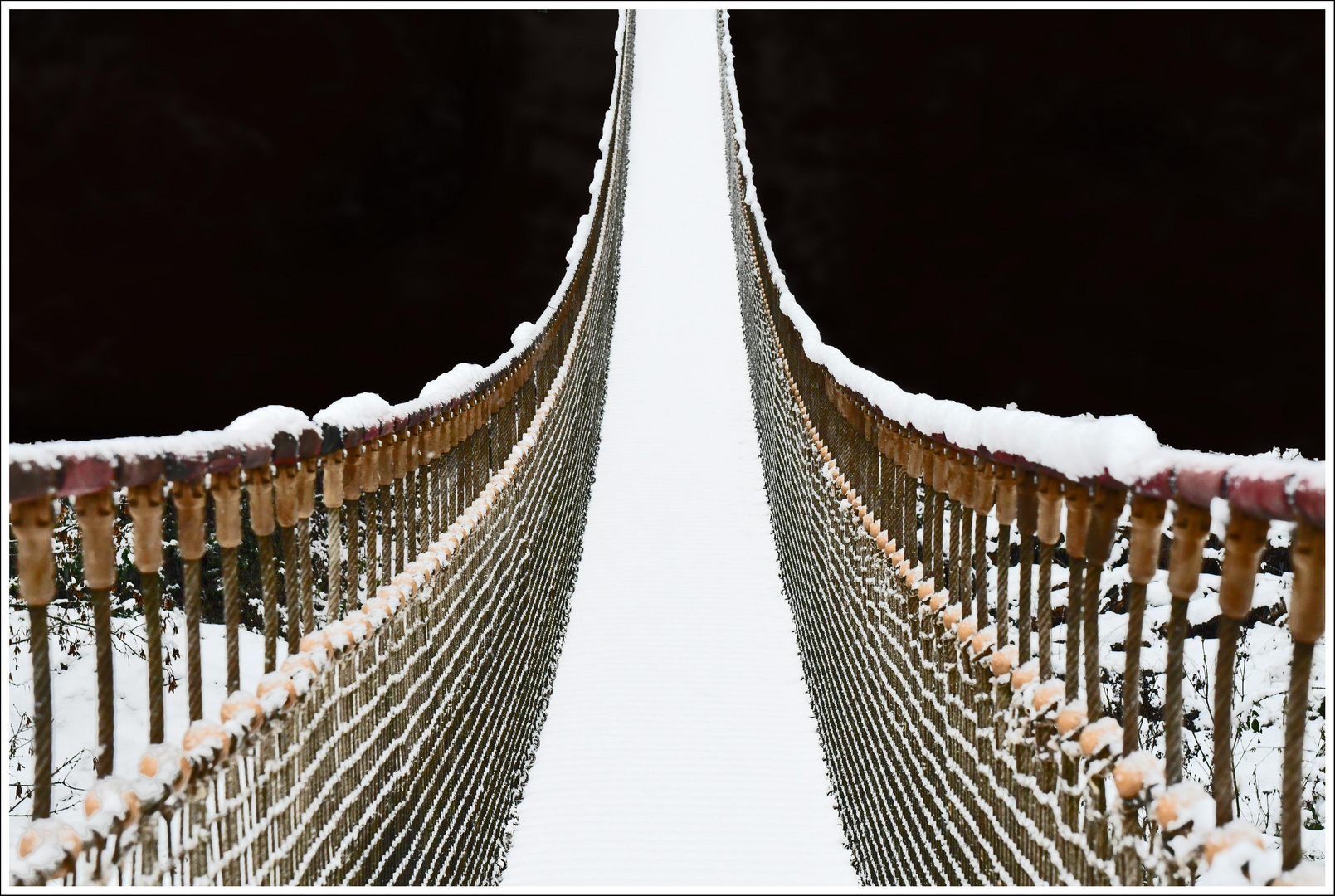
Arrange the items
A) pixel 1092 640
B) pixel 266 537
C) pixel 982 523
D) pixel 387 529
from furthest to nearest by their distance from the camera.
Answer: pixel 387 529 < pixel 982 523 < pixel 266 537 < pixel 1092 640

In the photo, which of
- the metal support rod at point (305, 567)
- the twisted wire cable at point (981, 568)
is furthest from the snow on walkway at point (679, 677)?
the metal support rod at point (305, 567)

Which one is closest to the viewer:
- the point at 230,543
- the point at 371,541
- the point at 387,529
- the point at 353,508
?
the point at 230,543

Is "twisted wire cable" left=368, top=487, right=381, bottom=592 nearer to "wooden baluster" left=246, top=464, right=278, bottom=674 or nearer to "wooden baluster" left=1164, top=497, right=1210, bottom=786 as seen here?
"wooden baluster" left=246, top=464, right=278, bottom=674

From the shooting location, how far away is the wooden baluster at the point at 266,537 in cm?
140

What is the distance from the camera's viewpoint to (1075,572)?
1306 mm

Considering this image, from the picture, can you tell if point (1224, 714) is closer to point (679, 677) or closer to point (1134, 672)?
point (1134, 672)

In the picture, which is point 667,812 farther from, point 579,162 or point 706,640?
point 579,162

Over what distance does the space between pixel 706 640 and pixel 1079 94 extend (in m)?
28.3

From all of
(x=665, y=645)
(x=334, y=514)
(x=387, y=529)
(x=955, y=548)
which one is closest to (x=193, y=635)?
(x=334, y=514)

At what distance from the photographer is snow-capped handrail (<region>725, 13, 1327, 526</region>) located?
0.81 m

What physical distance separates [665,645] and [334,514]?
241 centimetres

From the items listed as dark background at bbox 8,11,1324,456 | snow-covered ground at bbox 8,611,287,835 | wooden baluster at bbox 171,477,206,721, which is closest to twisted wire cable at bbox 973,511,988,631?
wooden baluster at bbox 171,477,206,721

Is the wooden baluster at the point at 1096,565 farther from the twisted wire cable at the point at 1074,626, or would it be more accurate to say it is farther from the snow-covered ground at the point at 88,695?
the snow-covered ground at the point at 88,695

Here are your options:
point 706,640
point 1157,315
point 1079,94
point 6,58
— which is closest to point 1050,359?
point 1157,315
